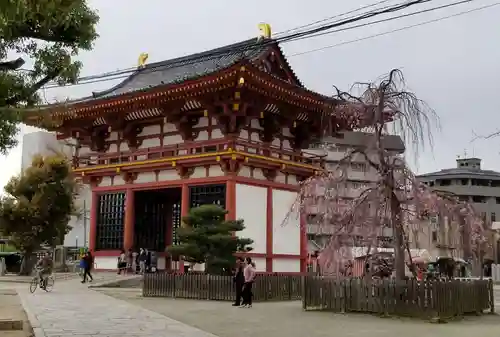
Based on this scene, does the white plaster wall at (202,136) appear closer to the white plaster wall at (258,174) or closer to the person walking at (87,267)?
the white plaster wall at (258,174)

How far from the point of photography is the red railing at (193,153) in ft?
90.6

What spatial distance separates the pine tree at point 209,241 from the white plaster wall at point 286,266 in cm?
619

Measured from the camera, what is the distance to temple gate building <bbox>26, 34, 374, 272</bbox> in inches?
1063

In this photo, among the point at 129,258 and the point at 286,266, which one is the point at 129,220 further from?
the point at 286,266

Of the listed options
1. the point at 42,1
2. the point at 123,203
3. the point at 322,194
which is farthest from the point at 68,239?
the point at 42,1

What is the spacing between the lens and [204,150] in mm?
28250

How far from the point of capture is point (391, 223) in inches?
704

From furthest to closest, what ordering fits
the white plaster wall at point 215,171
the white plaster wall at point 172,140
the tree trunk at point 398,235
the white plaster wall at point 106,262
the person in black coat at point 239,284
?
the white plaster wall at point 106,262 < the white plaster wall at point 172,140 < the white plaster wall at point 215,171 < the person in black coat at point 239,284 < the tree trunk at point 398,235

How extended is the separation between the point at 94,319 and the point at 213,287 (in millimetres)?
8135

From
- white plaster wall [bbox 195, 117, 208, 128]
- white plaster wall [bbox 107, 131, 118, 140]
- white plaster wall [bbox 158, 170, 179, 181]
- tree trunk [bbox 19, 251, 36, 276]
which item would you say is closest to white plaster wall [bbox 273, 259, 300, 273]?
white plaster wall [bbox 158, 170, 179, 181]

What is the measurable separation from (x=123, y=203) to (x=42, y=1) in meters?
24.9

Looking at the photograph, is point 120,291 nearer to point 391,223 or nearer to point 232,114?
point 232,114

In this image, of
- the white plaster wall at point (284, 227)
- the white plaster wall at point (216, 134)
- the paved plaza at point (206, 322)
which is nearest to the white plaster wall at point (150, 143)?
the white plaster wall at point (216, 134)

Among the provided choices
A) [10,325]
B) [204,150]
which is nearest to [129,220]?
[204,150]
